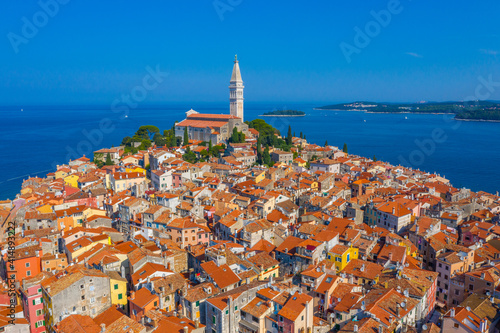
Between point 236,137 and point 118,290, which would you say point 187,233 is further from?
point 236,137

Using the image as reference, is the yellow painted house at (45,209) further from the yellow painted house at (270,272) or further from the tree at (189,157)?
the tree at (189,157)

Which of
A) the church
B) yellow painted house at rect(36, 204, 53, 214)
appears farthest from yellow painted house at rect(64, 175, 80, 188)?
the church

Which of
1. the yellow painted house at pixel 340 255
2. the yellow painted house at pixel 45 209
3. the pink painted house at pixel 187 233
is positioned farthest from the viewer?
the yellow painted house at pixel 45 209

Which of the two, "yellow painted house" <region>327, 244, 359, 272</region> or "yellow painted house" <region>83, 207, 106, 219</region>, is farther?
"yellow painted house" <region>83, 207, 106, 219</region>

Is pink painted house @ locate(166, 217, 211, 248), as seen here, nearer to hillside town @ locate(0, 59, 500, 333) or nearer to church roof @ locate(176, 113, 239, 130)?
hillside town @ locate(0, 59, 500, 333)

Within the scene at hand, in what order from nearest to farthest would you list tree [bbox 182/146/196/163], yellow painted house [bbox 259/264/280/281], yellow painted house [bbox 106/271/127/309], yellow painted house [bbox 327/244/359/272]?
1. yellow painted house [bbox 106/271/127/309]
2. yellow painted house [bbox 259/264/280/281]
3. yellow painted house [bbox 327/244/359/272]
4. tree [bbox 182/146/196/163]

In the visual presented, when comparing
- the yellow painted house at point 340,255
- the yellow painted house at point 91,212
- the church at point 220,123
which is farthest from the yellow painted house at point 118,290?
the church at point 220,123
